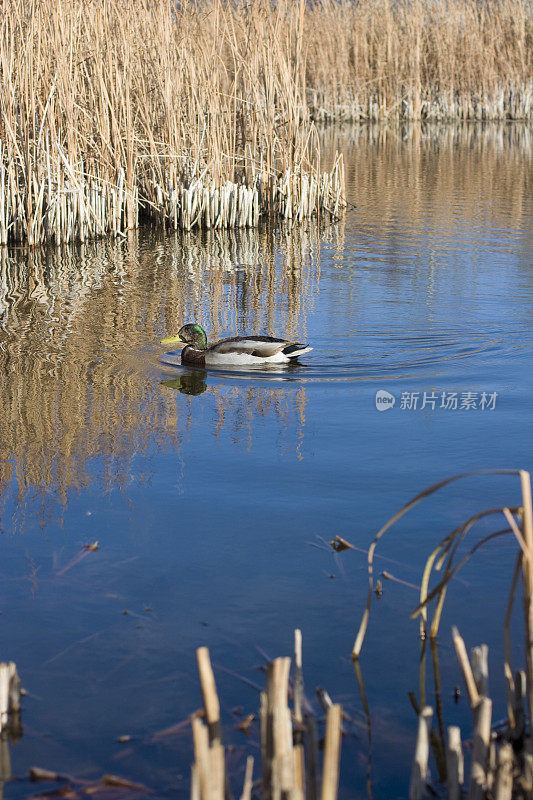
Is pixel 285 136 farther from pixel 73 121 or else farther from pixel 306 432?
pixel 306 432

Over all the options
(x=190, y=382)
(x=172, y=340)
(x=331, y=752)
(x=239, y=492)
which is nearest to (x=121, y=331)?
(x=172, y=340)

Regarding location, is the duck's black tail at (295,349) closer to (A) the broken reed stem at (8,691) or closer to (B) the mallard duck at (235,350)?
(B) the mallard duck at (235,350)

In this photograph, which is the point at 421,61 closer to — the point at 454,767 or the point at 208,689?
the point at 454,767

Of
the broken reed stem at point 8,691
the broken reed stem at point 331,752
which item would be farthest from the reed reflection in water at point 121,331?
the broken reed stem at point 331,752

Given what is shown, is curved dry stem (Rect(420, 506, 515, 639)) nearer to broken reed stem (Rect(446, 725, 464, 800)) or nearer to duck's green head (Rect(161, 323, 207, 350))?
broken reed stem (Rect(446, 725, 464, 800))

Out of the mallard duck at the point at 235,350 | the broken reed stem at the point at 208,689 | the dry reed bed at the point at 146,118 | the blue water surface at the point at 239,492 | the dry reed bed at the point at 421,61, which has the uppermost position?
the dry reed bed at the point at 421,61

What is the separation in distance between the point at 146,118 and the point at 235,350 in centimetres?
521

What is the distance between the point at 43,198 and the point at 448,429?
249 inches

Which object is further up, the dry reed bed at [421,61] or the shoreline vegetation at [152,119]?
the dry reed bed at [421,61]

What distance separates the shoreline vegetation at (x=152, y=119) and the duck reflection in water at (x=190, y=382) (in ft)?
13.9

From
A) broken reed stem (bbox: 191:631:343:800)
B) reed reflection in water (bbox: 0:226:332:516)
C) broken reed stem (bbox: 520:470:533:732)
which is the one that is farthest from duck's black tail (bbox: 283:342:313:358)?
broken reed stem (bbox: 191:631:343:800)

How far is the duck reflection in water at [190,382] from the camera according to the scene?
607 centimetres

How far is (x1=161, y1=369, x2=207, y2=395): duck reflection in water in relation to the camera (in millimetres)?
6074

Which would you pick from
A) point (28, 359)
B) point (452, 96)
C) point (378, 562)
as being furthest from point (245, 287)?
point (452, 96)
